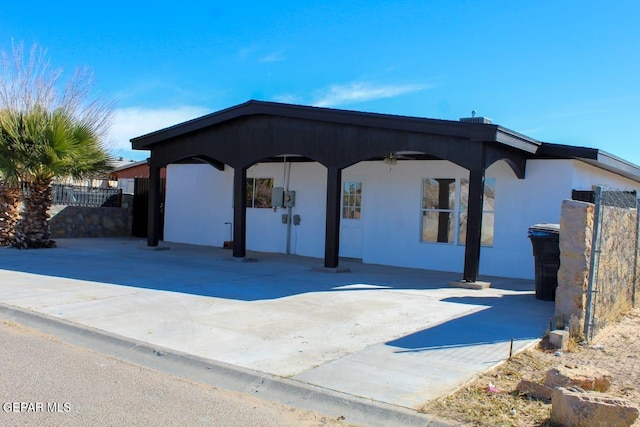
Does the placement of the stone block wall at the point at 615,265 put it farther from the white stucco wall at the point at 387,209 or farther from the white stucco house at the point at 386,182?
the white stucco wall at the point at 387,209

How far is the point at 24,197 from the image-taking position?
16719 millimetres

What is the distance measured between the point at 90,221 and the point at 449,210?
13609 millimetres

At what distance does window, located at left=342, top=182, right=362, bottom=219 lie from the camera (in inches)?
653

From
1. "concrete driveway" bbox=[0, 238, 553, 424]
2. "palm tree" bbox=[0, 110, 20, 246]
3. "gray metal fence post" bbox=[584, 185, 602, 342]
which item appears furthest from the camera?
"palm tree" bbox=[0, 110, 20, 246]

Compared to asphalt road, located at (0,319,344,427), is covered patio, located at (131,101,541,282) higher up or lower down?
higher up

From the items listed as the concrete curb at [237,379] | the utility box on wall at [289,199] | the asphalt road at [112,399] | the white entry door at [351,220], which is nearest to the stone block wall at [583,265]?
the concrete curb at [237,379]

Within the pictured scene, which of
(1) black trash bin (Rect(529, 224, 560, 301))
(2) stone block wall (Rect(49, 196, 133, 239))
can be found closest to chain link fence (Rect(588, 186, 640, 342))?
(1) black trash bin (Rect(529, 224, 560, 301))

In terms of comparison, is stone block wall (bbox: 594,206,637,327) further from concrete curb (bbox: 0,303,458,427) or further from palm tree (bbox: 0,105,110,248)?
palm tree (bbox: 0,105,110,248)

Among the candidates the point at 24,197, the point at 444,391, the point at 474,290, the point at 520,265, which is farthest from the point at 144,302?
the point at 24,197

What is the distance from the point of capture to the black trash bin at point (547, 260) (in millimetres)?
10234

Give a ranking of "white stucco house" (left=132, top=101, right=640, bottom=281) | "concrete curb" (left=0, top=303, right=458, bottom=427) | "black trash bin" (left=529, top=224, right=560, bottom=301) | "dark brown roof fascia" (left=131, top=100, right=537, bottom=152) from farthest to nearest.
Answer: "white stucco house" (left=132, top=101, right=640, bottom=281) → "dark brown roof fascia" (left=131, top=100, right=537, bottom=152) → "black trash bin" (left=529, top=224, right=560, bottom=301) → "concrete curb" (left=0, top=303, right=458, bottom=427)

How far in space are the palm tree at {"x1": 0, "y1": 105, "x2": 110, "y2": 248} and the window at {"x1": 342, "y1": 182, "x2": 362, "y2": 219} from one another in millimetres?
7248

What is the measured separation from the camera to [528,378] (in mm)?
5762

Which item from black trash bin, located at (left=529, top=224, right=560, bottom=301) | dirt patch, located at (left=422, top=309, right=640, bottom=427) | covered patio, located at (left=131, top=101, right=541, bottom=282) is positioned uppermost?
covered patio, located at (left=131, top=101, right=541, bottom=282)
